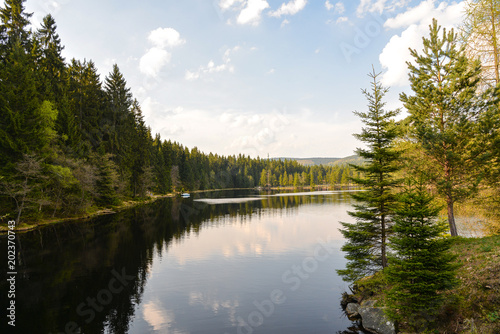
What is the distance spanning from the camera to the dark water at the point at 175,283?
1480cm

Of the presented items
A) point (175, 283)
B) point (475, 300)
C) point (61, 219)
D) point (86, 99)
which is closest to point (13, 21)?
point (86, 99)

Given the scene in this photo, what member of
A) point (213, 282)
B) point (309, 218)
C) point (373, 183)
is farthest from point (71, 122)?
point (373, 183)

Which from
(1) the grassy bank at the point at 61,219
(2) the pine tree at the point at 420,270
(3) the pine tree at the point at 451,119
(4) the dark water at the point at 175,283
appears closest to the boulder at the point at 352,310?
(4) the dark water at the point at 175,283

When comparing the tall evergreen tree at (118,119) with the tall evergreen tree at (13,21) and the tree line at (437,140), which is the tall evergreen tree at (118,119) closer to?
the tall evergreen tree at (13,21)

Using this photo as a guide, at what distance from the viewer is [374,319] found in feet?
44.8

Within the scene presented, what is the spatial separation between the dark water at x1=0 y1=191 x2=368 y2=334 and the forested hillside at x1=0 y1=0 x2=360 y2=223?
8172 mm

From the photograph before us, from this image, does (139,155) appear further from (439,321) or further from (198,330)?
(439,321)

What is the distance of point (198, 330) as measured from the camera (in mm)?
14180

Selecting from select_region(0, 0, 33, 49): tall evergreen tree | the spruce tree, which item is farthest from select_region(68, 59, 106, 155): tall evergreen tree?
the spruce tree

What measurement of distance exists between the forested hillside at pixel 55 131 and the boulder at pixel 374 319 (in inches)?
1614

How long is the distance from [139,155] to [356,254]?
7834 centimetres

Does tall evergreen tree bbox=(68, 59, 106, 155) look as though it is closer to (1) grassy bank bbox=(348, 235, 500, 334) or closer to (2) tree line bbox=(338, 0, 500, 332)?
(2) tree line bbox=(338, 0, 500, 332)

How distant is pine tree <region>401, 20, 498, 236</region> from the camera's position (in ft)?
62.4

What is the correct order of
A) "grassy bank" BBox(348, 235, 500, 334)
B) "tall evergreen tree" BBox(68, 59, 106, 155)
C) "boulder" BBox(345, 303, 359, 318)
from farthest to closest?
"tall evergreen tree" BBox(68, 59, 106, 155) → "boulder" BBox(345, 303, 359, 318) → "grassy bank" BBox(348, 235, 500, 334)
